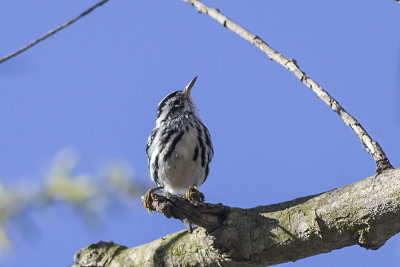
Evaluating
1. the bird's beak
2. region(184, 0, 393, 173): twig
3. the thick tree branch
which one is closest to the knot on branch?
the thick tree branch

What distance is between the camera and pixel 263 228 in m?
3.35

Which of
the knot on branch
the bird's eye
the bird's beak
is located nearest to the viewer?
the knot on branch

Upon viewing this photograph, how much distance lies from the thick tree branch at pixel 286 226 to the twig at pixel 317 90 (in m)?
0.11

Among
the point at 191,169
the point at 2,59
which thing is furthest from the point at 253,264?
the point at 191,169

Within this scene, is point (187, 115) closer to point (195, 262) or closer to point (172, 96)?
point (172, 96)

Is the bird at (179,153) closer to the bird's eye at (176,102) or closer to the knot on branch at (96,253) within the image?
the bird's eye at (176,102)

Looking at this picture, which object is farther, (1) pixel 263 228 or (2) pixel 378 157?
(1) pixel 263 228

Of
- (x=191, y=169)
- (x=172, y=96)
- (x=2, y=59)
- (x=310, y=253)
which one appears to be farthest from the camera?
(x=172, y=96)

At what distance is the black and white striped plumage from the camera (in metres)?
5.66

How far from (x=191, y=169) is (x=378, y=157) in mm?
2893

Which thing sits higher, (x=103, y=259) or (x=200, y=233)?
(x=103, y=259)

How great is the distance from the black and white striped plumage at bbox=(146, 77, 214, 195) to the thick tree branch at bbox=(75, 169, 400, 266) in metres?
1.87

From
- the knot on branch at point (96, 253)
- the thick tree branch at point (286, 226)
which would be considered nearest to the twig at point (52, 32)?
the thick tree branch at point (286, 226)

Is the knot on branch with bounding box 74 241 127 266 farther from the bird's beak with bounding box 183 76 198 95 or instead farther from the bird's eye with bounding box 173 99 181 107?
the bird's beak with bounding box 183 76 198 95
